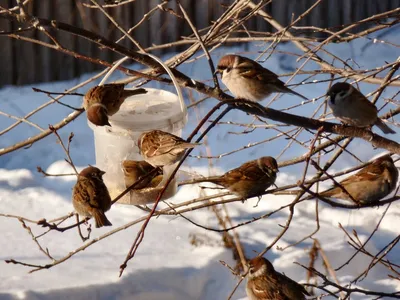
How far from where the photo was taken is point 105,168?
2961 mm

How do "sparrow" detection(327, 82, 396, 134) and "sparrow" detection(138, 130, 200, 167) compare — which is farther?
"sparrow" detection(327, 82, 396, 134)

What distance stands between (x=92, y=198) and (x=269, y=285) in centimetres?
115

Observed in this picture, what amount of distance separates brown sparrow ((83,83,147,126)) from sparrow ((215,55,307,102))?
0.70m

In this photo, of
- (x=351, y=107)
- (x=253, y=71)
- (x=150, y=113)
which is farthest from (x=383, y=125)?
(x=150, y=113)

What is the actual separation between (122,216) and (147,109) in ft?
10.2

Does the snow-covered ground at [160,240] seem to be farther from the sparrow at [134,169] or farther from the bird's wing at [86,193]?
the bird's wing at [86,193]

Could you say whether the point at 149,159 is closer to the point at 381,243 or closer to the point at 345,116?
the point at 345,116

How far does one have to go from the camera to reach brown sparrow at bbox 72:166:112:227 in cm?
250

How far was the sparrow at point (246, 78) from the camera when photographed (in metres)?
3.13

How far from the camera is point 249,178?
2936 millimetres

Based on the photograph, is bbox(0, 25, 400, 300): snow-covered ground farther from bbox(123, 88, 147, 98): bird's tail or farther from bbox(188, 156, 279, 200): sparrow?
bbox(123, 88, 147, 98): bird's tail

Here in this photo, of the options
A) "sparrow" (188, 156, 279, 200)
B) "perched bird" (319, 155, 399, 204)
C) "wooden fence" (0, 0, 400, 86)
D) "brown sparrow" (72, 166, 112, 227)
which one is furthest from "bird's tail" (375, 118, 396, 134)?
"wooden fence" (0, 0, 400, 86)

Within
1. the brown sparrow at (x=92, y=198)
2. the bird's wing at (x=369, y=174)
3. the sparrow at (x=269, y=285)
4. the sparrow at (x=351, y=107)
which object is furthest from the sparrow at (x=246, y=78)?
the brown sparrow at (x=92, y=198)

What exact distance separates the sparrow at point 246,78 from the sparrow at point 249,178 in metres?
0.38
